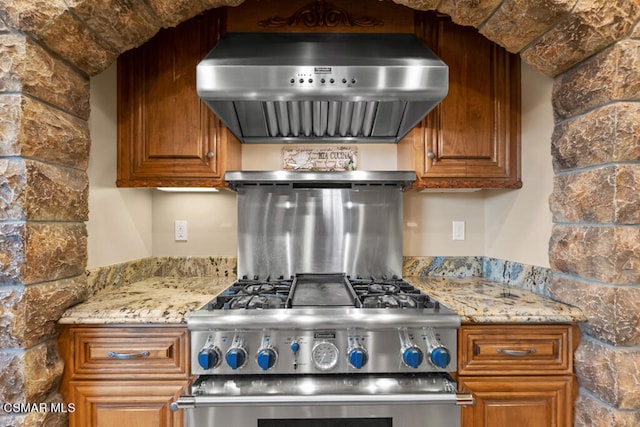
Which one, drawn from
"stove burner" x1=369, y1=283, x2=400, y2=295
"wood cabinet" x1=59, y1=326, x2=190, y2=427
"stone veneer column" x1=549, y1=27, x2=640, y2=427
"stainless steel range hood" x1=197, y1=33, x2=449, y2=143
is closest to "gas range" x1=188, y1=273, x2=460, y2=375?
"wood cabinet" x1=59, y1=326, x2=190, y2=427

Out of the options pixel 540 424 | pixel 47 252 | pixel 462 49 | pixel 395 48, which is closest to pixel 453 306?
pixel 540 424

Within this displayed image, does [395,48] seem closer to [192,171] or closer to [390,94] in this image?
[390,94]

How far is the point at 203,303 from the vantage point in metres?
1.35

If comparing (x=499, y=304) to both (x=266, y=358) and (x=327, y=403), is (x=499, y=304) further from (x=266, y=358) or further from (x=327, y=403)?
(x=266, y=358)

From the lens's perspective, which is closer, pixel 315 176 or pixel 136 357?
pixel 136 357

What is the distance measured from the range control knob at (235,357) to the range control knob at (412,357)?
21.8 inches

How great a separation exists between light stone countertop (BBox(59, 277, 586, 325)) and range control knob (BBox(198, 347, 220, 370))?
145mm

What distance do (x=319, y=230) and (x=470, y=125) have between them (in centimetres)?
93

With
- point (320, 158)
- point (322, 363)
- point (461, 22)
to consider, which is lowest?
point (322, 363)

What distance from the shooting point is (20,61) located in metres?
1.09

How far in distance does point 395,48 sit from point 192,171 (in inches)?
41.7

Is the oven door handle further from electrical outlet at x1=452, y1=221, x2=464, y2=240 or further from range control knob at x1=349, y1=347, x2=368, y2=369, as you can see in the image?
electrical outlet at x1=452, y1=221, x2=464, y2=240

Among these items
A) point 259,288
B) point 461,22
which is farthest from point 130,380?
point 461,22

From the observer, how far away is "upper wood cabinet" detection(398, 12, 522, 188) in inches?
63.1
